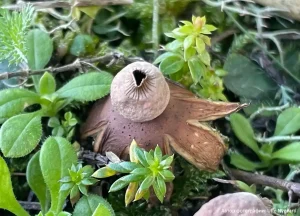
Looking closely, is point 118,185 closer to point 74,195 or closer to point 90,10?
point 74,195

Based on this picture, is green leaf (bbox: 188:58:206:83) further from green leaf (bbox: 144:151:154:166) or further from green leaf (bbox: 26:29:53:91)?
green leaf (bbox: 26:29:53:91)

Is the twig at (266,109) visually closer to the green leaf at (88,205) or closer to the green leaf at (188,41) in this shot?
the green leaf at (188,41)

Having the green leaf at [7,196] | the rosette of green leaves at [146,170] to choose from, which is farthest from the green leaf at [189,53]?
the green leaf at [7,196]

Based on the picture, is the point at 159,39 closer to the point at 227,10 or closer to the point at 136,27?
the point at 136,27

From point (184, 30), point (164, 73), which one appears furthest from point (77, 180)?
point (184, 30)

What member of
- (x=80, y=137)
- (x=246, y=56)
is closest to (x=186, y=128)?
(x=80, y=137)
